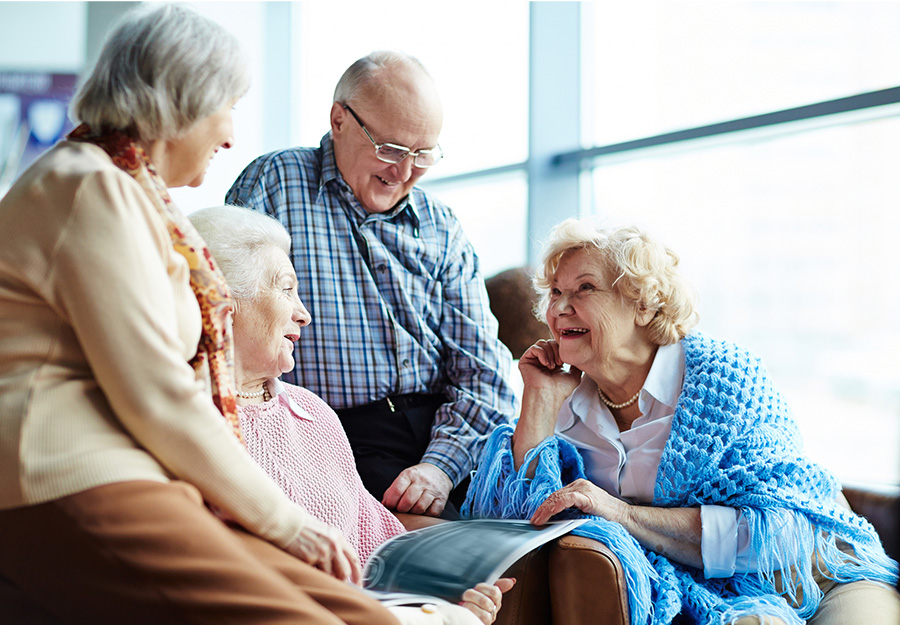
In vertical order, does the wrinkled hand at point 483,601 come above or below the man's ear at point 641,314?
below

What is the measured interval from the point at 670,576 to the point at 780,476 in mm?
308

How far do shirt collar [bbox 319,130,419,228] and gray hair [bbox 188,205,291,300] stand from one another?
0.58 m

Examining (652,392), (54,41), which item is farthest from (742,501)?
(54,41)

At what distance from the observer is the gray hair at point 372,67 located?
85.8 inches

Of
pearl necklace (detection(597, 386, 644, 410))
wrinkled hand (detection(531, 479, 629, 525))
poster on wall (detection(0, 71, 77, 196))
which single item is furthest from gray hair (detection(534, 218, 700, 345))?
poster on wall (detection(0, 71, 77, 196))

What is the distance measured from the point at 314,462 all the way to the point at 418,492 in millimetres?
406

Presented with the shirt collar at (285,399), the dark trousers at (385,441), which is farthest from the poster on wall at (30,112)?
the shirt collar at (285,399)

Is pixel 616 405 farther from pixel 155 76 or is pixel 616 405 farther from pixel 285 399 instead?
pixel 155 76

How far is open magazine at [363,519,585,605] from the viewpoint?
1.29 metres

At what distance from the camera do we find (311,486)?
1581mm

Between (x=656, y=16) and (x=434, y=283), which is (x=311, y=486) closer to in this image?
(x=434, y=283)

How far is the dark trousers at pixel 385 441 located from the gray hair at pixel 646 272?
666 millimetres

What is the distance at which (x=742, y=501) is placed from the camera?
5.29 ft

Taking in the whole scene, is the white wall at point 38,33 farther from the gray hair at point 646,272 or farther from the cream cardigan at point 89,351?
the cream cardigan at point 89,351
